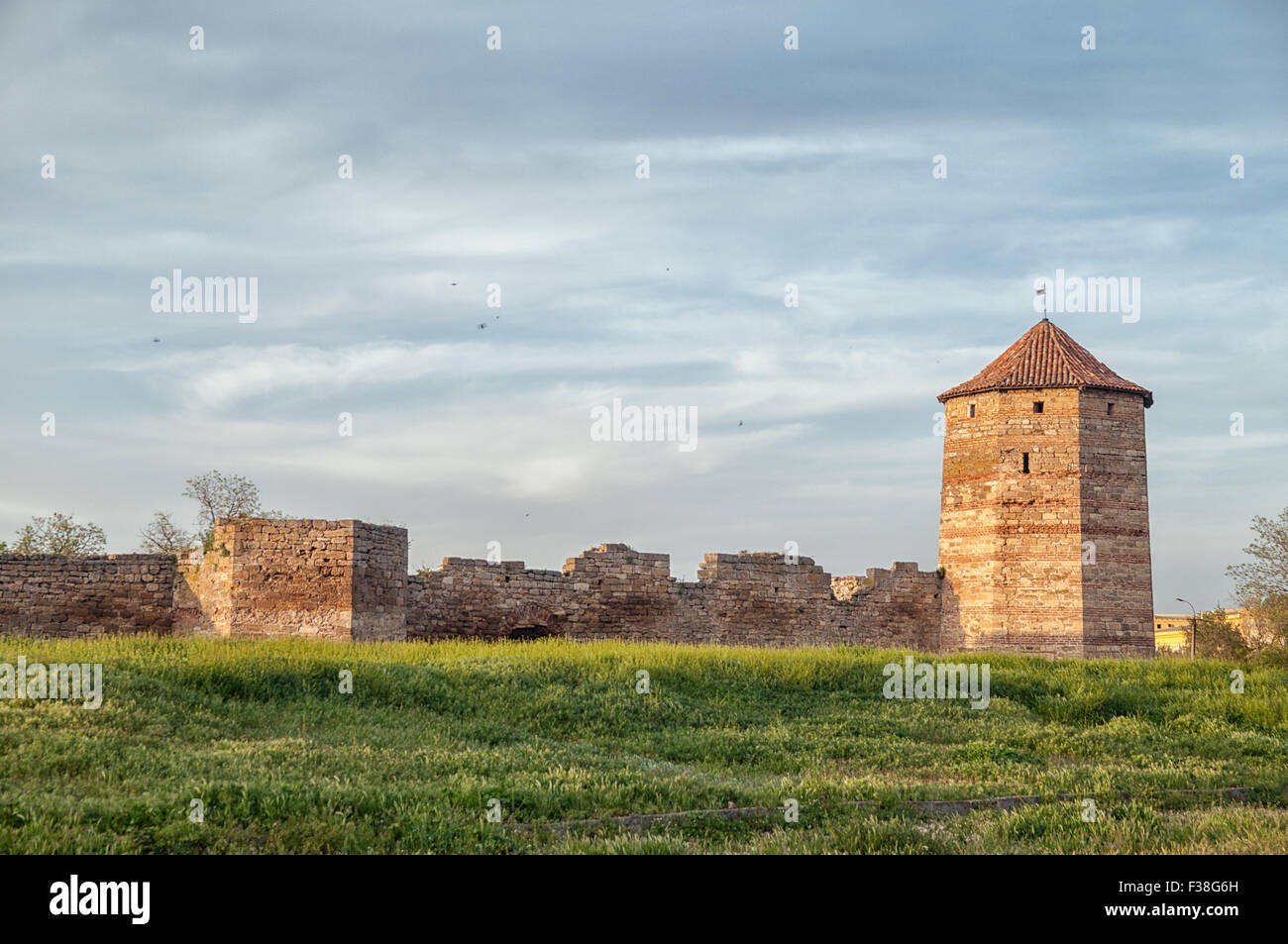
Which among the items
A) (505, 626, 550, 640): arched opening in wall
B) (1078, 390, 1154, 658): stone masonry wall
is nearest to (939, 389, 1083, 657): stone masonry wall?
(1078, 390, 1154, 658): stone masonry wall

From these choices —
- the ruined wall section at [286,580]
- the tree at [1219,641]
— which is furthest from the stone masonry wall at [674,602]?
the tree at [1219,641]

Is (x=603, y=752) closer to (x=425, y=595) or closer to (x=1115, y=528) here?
(x=425, y=595)

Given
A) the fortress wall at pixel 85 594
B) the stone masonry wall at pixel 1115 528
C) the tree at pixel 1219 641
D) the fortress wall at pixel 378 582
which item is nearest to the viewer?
the fortress wall at pixel 85 594

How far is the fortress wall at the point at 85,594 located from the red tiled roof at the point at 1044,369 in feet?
56.9

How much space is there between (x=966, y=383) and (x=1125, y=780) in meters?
16.8

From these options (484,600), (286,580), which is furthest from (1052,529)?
(286,580)

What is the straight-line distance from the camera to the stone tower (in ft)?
76.6

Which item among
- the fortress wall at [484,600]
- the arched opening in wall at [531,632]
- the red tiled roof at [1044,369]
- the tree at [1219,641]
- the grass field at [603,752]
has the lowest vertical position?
the tree at [1219,641]

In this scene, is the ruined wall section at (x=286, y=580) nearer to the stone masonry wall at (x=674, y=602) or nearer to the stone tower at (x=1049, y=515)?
the stone masonry wall at (x=674, y=602)

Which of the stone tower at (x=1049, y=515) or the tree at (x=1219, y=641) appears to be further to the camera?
the tree at (x=1219, y=641)

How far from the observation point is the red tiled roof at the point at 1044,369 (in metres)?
24.3

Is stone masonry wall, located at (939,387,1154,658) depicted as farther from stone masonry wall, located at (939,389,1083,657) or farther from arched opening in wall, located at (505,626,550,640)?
arched opening in wall, located at (505,626,550,640)

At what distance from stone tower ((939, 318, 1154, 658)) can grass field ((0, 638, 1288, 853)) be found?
232 inches
